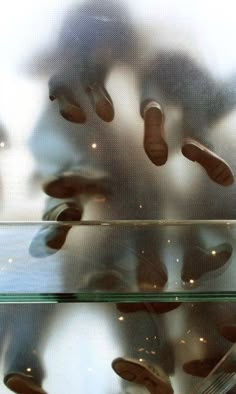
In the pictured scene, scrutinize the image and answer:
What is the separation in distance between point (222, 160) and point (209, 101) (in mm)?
59

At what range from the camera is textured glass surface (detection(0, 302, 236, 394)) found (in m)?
0.45

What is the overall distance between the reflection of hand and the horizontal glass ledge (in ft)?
0.41

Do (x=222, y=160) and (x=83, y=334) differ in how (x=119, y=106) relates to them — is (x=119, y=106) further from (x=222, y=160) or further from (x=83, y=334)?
(x=83, y=334)

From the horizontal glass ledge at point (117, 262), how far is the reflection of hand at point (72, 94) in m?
0.12

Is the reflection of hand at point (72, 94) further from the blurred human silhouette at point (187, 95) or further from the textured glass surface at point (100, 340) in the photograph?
the textured glass surface at point (100, 340)

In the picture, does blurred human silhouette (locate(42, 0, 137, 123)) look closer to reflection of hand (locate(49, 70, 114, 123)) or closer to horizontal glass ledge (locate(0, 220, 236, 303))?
reflection of hand (locate(49, 70, 114, 123))

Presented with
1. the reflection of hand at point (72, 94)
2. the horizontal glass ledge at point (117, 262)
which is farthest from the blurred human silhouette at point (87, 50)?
the horizontal glass ledge at point (117, 262)

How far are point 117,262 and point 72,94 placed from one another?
20 cm

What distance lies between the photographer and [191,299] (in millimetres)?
354

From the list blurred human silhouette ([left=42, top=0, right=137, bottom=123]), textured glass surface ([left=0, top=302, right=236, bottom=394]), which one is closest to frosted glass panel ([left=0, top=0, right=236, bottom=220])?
blurred human silhouette ([left=42, top=0, right=137, bottom=123])

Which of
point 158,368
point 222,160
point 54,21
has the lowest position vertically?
point 158,368

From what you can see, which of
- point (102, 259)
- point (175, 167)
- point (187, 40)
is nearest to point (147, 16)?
point (187, 40)

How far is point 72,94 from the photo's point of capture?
54 centimetres

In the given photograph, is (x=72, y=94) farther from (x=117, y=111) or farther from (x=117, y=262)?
(x=117, y=262)
